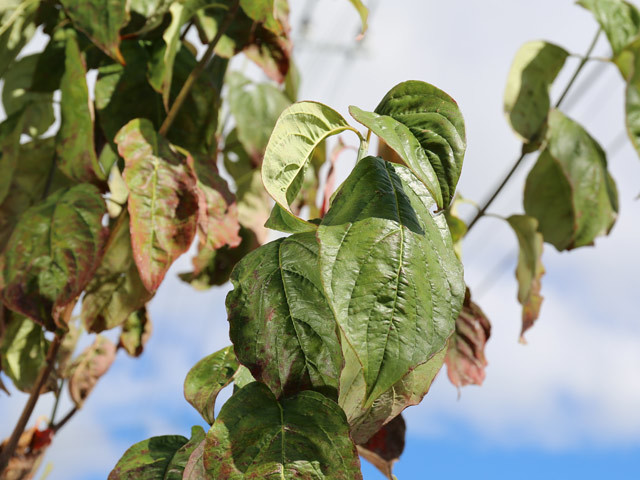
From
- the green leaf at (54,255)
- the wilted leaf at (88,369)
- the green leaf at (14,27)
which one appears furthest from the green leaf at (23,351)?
the green leaf at (14,27)

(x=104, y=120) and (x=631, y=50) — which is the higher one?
(x=631, y=50)

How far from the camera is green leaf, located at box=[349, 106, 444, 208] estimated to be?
0.36 m

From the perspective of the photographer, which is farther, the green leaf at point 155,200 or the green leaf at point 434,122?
the green leaf at point 155,200

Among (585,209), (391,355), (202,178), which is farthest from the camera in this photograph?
(585,209)

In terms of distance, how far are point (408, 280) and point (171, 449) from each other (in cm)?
28

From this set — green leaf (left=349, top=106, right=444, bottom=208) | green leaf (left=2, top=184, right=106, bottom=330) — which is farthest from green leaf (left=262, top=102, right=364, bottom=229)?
green leaf (left=2, top=184, right=106, bottom=330)

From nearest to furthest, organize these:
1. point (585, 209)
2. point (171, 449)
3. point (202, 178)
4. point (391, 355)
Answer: point (391, 355) < point (171, 449) < point (202, 178) < point (585, 209)

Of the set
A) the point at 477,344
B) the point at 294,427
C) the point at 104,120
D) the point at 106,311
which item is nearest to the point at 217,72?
the point at 104,120

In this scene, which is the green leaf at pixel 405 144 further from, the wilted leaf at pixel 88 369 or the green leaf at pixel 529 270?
the wilted leaf at pixel 88 369

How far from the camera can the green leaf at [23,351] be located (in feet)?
2.70

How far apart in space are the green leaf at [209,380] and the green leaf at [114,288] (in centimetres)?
25

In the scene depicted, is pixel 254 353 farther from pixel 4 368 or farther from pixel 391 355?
pixel 4 368

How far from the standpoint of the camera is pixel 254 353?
0.40 metres

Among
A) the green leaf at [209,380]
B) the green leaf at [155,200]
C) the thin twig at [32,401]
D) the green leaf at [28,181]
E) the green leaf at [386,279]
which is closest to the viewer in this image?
the green leaf at [386,279]
